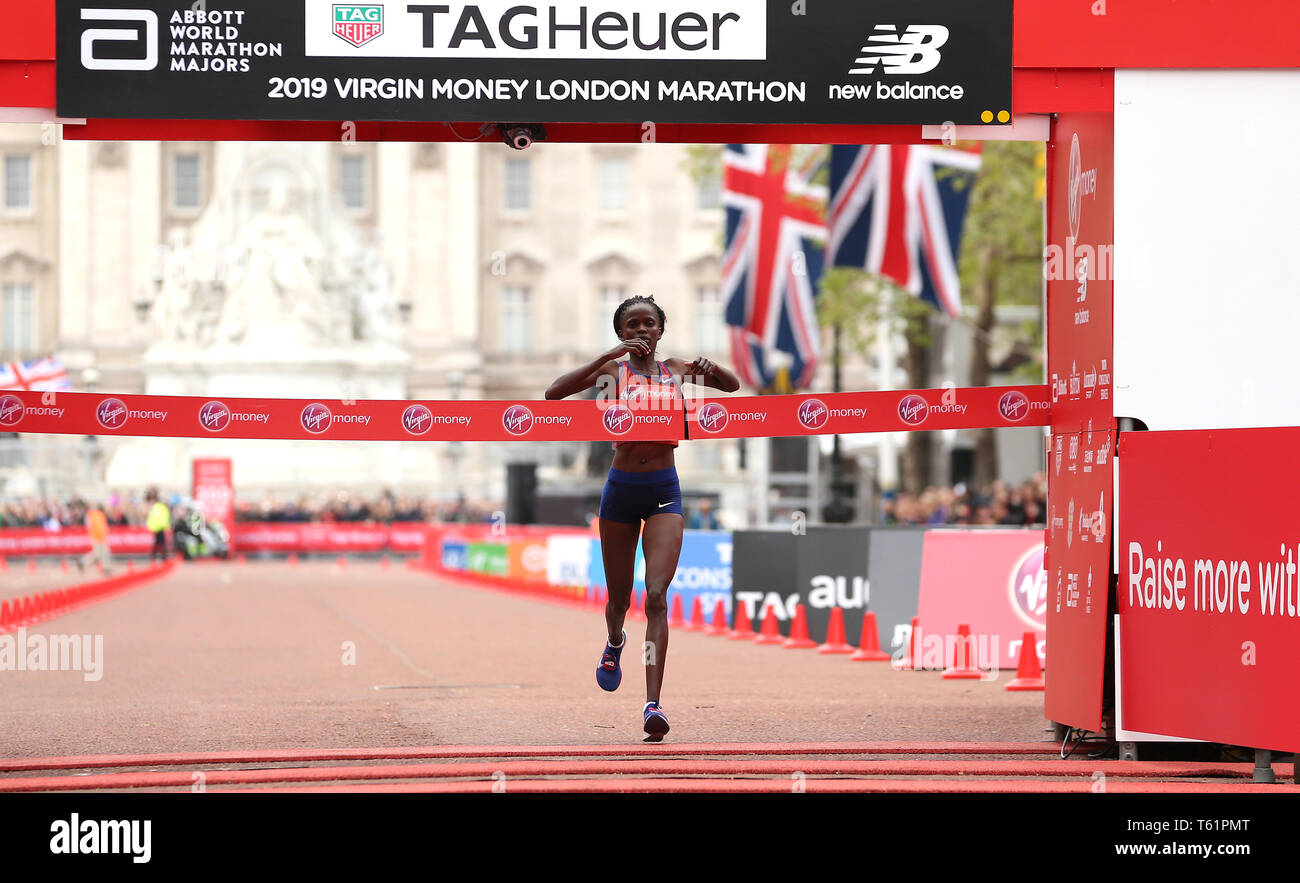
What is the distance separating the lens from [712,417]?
10.7m

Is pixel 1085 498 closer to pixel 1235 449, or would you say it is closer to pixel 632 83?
pixel 1235 449

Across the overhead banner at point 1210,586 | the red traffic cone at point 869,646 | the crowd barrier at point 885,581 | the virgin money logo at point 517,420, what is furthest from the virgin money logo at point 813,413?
the red traffic cone at point 869,646

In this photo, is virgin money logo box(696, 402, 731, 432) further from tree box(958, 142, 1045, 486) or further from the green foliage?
the green foliage

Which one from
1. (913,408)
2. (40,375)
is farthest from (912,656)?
(40,375)

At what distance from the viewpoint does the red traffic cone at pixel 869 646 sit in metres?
17.5

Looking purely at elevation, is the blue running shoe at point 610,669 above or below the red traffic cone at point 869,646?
above

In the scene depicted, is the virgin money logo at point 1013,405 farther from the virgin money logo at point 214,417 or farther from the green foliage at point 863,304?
the green foliage at point 863,304

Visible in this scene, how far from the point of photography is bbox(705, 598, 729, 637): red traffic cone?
71.4ft

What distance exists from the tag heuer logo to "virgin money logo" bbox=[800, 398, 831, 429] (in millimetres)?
2953

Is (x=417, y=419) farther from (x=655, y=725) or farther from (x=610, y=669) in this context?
(x=655, y=725)

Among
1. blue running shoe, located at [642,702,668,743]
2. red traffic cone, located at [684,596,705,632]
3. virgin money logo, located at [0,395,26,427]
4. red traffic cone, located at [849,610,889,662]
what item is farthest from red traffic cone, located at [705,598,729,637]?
virgin money logo, located at [0,395,26,427]

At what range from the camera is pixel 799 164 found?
122ft

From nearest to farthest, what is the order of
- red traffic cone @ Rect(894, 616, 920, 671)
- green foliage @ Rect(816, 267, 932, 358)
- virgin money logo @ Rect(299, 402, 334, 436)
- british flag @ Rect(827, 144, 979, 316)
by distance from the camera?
virgin money logo @ Rect(299, 402, 334, 436)
red traffic cone @ Rect(894, 616, 920, 671)
british flag @ Rect(827, 144, 979, 316)
green foliage @ Rect(816, 267, 932, 358)
